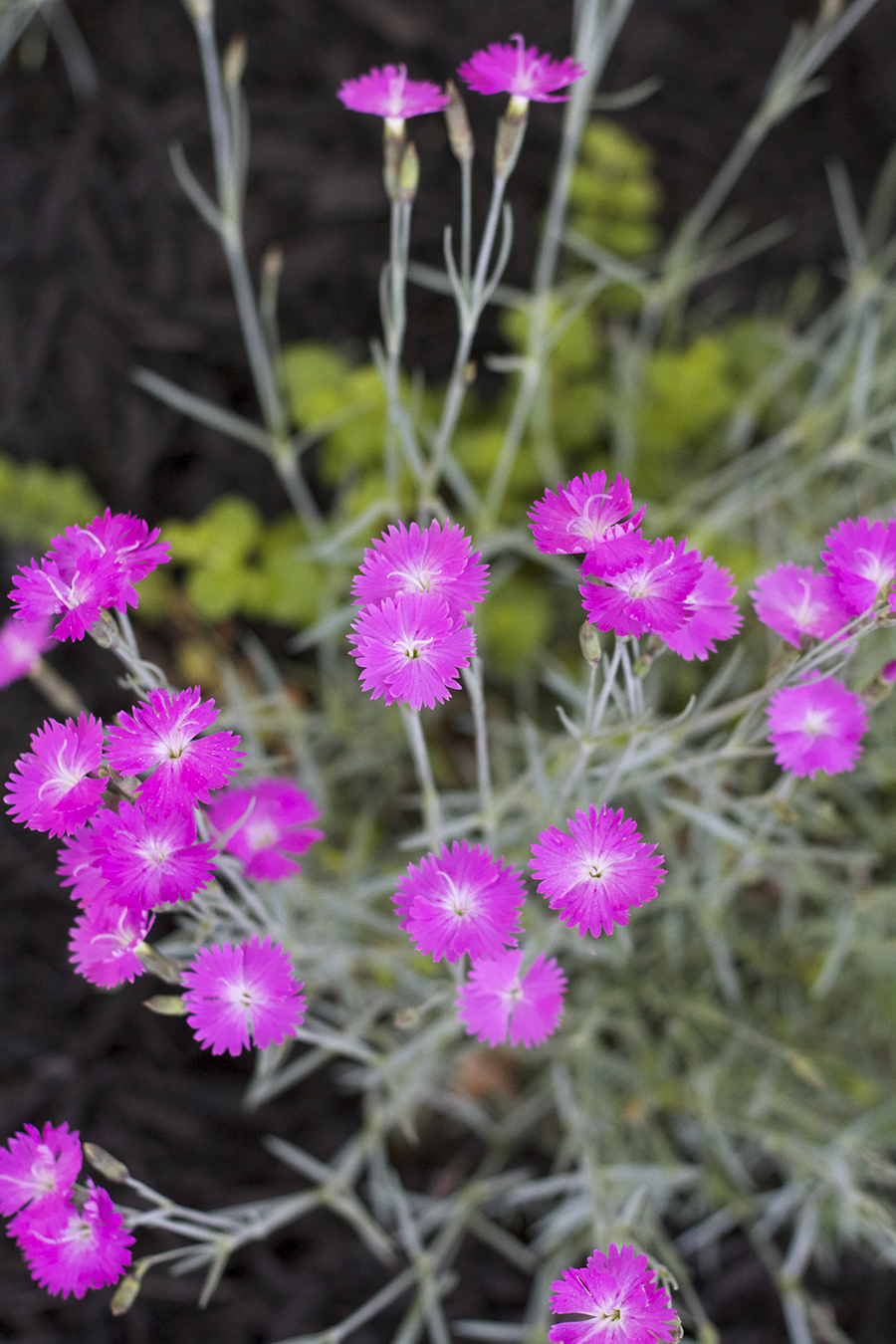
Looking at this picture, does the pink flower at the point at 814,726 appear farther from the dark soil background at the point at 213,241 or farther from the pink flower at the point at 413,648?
the dark soil background at the point at 213,241

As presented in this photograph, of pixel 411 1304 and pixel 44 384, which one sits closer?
pixel 411 1304

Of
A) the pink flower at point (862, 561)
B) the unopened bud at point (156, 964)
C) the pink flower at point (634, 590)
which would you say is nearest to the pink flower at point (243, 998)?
the unopened bud at point (156, 964)

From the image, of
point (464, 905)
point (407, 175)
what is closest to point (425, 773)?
point (464, 905)

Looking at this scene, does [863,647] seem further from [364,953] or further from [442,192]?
[442,192]

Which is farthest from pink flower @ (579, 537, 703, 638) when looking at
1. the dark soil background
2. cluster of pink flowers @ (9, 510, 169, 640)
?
the dark soil background

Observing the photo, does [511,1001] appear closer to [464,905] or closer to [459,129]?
[464,905]

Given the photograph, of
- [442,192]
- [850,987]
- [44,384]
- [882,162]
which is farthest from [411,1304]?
[882,162]
